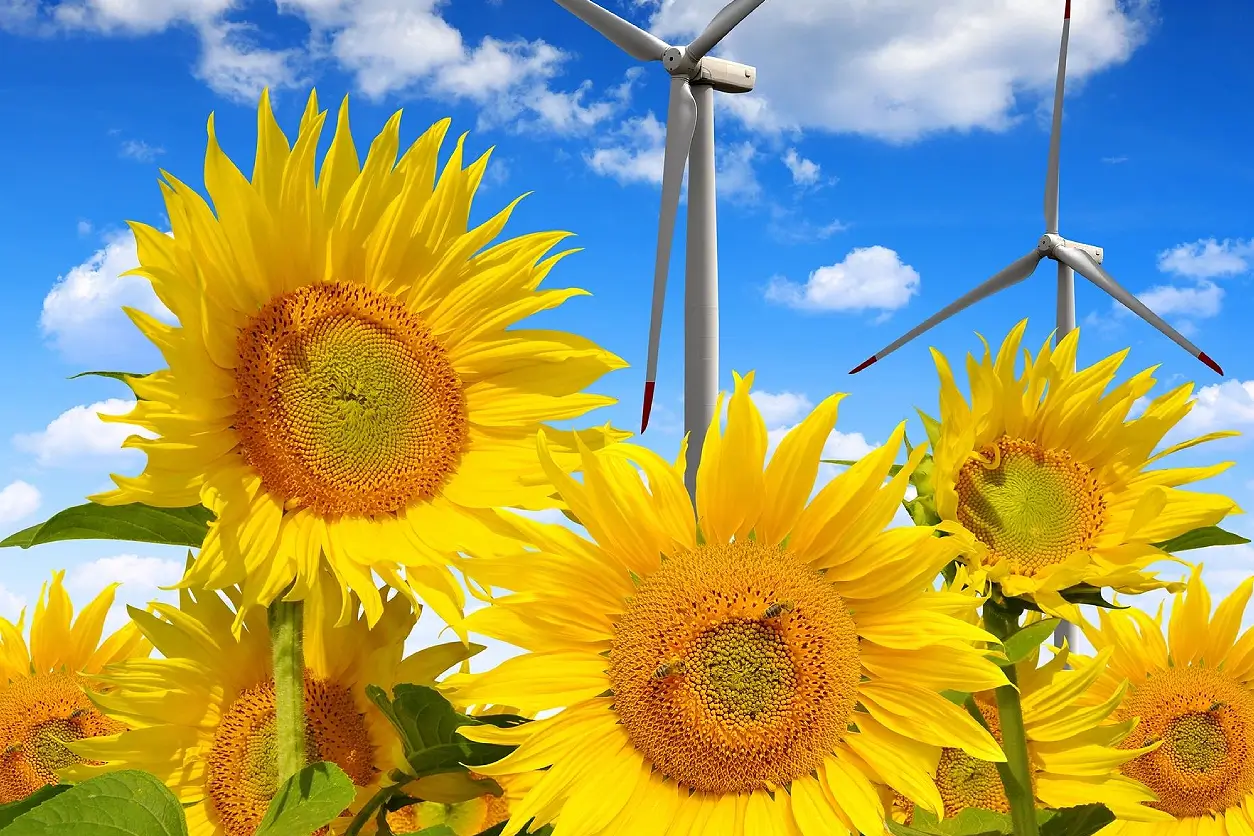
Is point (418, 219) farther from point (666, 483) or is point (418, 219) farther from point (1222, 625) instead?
point (1222, 625)

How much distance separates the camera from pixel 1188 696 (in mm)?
4215

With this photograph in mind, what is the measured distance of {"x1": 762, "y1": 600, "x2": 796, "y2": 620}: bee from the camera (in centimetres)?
214

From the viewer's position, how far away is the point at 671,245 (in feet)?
33.7

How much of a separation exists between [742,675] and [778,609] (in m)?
0.16

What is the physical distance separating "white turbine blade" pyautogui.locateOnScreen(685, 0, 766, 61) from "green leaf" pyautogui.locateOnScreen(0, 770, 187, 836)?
10.6 meters

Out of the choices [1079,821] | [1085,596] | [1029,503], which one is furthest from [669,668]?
[1029,503]

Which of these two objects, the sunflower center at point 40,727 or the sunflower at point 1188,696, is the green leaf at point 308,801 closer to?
the sunflower center at point 40,727

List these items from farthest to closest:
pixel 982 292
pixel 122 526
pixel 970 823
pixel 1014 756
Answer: pixel 982 292 < pixel 970 823 < pixel 1014 756 < pixel 122 526

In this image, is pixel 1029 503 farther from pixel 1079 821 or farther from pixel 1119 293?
pixel 1119 293

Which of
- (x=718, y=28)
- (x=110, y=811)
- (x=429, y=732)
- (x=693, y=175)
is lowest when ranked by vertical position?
(x=110, y=811)

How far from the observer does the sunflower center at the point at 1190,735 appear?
13.6ft

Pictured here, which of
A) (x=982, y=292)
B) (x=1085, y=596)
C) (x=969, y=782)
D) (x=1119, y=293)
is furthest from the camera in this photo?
(x=982, y=292)

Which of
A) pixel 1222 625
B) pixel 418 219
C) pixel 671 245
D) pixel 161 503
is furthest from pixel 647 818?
pixel 671 245

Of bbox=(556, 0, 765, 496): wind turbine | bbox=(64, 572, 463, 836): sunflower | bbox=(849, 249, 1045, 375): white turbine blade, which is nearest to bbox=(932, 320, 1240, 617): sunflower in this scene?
bbox=(64, 572, 463, 836): sunflower
